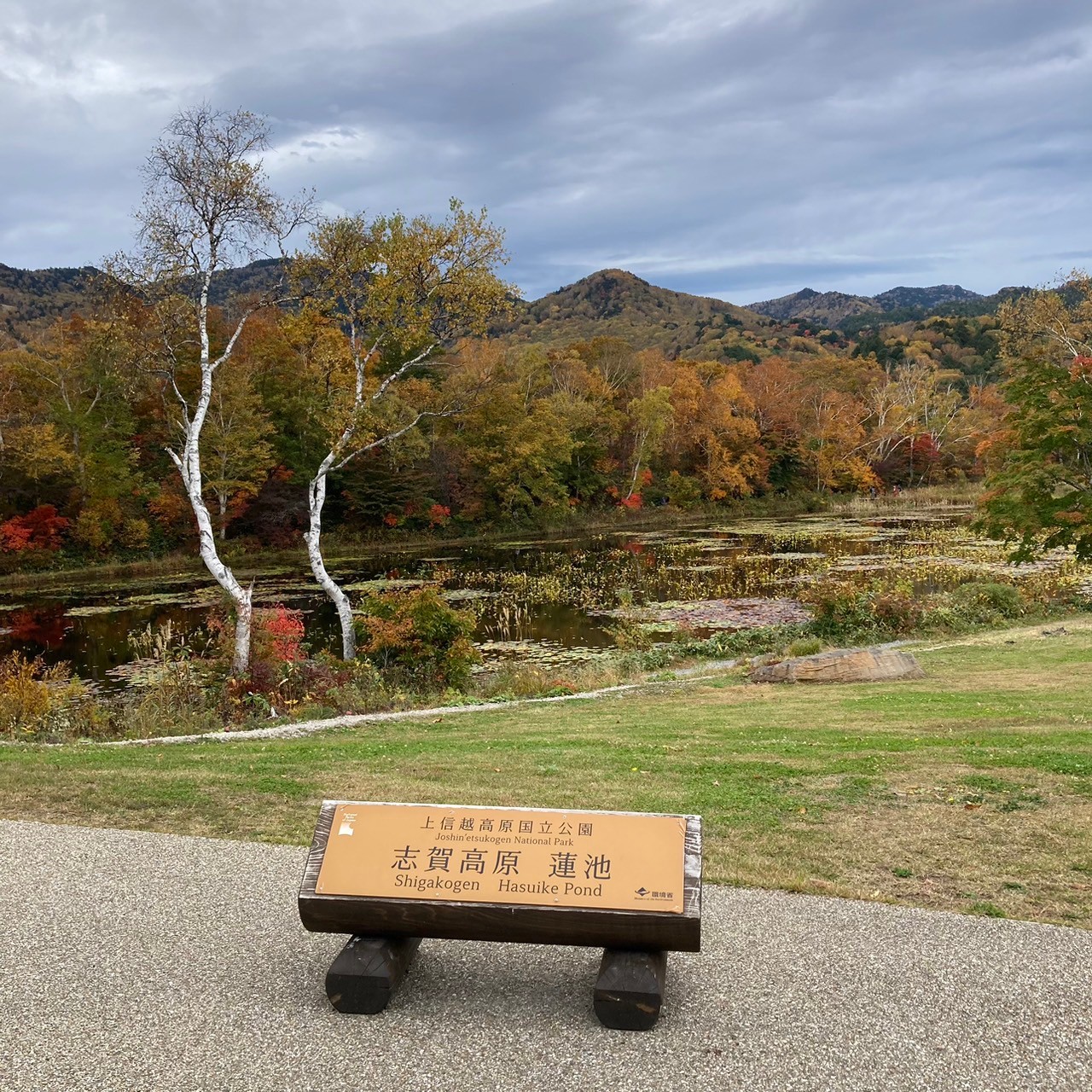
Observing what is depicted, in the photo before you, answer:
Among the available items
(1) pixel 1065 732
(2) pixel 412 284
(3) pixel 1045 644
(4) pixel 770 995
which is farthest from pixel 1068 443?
(4) pixel 770 995

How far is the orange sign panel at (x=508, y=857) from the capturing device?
428cm

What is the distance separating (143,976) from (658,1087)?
2750mm

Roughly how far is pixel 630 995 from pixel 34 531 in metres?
41.4

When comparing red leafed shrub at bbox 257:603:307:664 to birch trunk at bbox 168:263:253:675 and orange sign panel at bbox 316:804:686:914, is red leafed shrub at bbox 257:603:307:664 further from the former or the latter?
orange sign panel at bbox 316:804:686:914

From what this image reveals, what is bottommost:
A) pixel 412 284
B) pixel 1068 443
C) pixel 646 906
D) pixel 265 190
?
pixel 646 906

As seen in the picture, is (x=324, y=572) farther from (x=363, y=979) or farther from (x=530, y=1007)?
(x=530, y=1007)

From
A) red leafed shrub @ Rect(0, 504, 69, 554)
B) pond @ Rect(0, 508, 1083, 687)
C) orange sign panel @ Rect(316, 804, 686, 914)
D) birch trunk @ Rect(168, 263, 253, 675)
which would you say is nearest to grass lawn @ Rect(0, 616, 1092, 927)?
orange sign panel @ Rect(316, 804, 686, 914)

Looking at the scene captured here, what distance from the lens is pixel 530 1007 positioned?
4379mm

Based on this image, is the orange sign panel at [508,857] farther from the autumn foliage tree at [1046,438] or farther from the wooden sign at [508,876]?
the autumn foliage tree at [1046,438]

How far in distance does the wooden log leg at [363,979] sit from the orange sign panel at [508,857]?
29cm

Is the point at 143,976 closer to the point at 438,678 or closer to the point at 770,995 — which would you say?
the point at 770,995

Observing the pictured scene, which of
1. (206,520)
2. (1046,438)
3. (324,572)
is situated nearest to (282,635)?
(324,572)

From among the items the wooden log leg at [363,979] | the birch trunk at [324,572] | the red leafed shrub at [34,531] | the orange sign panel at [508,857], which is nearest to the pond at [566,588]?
the birch trunk at [324,572]

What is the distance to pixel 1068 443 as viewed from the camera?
21500mm
